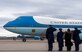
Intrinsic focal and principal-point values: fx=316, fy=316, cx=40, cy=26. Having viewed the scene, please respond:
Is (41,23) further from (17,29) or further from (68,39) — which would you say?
(68,39)

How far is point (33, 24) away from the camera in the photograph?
42125mm

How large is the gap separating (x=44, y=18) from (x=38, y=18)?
2.71 feet

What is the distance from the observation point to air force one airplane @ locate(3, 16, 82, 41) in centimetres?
4200

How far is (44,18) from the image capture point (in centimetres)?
4269

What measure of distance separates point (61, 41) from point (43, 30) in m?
23.9

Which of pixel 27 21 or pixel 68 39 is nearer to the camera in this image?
pixel 68 39

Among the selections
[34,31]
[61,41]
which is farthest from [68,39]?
[34,31]

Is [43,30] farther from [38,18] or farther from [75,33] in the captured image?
[75,33]

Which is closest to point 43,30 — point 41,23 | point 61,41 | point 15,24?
point 41,23

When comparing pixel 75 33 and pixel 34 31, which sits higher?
pixel 75 33

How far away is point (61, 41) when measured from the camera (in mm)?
18656

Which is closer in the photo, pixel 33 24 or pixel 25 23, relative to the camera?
pixel 25 23

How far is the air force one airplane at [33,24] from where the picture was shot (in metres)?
42.0

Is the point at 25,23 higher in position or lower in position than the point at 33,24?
higher
